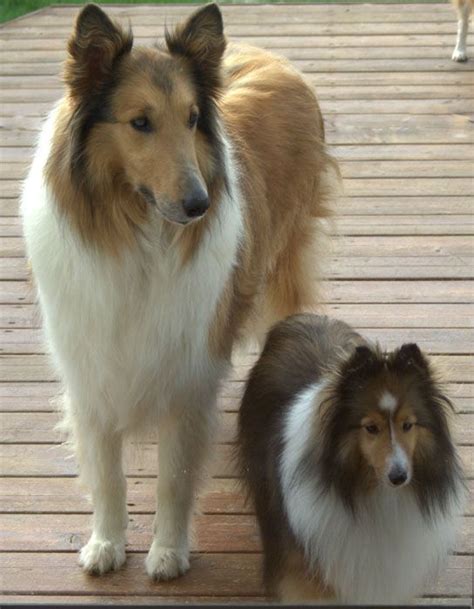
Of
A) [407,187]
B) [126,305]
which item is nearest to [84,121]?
[126,305]

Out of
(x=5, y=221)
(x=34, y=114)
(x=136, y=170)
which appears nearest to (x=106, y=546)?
(x=136, y=170)

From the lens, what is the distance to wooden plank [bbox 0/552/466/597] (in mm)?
Result: 2947

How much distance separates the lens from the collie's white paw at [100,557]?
3020mm

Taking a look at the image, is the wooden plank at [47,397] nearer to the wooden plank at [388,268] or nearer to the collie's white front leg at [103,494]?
the collie's white front leg at [103,494]

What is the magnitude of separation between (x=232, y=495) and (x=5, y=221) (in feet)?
6.17

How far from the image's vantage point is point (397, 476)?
2.46 meters

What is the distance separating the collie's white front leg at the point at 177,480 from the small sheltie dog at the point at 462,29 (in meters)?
3.95

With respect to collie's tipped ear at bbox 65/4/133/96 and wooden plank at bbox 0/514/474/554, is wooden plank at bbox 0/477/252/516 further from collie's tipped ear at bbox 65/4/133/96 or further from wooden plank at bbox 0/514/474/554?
collie's tipped ear at bbox 65/4/133/96

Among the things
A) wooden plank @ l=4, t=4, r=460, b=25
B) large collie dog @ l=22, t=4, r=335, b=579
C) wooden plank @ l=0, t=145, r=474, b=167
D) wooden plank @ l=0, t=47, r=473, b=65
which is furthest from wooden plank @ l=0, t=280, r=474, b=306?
wooden plank @ l=4, t=4, r=460, b=25

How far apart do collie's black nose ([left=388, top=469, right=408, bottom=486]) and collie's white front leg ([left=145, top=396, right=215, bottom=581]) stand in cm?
68

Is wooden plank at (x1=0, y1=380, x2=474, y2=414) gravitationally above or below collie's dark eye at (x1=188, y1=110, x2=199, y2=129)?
below

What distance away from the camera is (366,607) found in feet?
9.00

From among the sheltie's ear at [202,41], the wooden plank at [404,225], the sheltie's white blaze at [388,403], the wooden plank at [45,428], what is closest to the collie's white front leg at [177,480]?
the wooden plank at [45,428]

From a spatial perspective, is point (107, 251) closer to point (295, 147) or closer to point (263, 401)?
point (263, 401)
